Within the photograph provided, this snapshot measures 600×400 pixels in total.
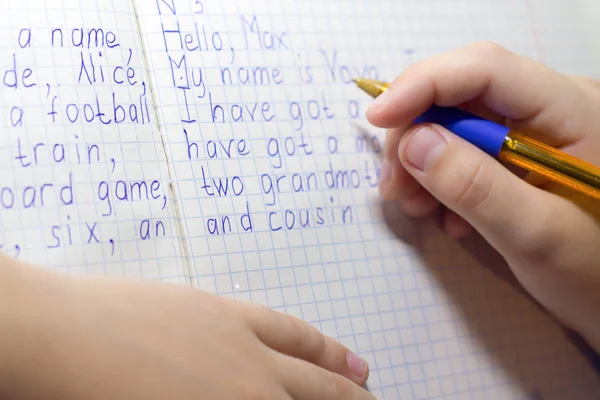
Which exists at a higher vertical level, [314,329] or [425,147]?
[425,147]

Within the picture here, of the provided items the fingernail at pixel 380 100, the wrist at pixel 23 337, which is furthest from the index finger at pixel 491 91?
the wrist at pixel 23 337

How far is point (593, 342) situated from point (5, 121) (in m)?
0.62

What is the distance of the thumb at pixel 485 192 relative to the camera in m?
0.50

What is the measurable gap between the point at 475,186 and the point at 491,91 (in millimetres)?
108

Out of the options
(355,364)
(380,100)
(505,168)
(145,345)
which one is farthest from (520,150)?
(145,345)

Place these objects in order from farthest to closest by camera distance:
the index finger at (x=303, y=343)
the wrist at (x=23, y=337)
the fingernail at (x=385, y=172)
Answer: the fingernail at (x=385, y=172) < the index finger at (x=303, y=343) < the wrist at (x=23, y=337)

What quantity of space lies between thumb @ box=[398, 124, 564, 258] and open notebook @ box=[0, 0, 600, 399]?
86mm

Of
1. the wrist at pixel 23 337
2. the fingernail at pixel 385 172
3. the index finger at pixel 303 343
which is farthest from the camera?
the fingernail at pixel 385 172

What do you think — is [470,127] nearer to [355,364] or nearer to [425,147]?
[425,147]

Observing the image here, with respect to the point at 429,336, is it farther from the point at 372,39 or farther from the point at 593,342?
the point at 372,39

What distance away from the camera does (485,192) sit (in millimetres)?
505

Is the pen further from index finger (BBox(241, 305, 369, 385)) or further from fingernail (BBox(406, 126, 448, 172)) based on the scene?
index finger (BBox(241, 305, 369, 385))

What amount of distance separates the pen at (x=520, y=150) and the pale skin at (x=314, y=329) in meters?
0.01

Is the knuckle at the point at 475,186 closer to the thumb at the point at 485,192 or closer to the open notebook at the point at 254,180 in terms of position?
the thumb at the point at 485,192
